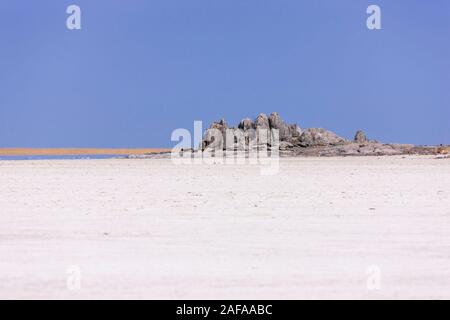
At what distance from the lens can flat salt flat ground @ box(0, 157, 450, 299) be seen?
582 centimetres

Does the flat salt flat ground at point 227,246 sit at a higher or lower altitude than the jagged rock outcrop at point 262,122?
lower

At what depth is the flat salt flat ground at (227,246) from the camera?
582cm

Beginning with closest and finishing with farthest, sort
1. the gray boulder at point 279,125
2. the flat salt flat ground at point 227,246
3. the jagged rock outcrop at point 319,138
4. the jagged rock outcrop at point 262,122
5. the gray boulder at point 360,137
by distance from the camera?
the flat salt flat ground at point 227,246 < the jagged rock outcrop at point 319,138 < the gray boulder at point 360,137 < the gray boulder at point 279,125 < the jagged rock outcrop at point 262,122

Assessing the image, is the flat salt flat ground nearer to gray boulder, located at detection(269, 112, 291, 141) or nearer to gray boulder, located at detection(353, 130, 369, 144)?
gray boulder, located at detection(269, 112, 291, 141)

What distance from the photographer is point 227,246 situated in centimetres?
780

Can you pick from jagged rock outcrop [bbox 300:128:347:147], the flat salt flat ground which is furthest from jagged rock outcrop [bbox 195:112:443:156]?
the flat salt flat ground

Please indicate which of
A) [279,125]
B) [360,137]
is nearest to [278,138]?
[279,125]

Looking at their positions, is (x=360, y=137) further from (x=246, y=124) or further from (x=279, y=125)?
(x=246, y=124)

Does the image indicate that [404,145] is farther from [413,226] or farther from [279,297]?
[279,297]

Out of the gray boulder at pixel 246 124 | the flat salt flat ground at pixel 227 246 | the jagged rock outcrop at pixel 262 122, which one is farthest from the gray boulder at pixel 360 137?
the flat salt flat ground at pixel 227 246

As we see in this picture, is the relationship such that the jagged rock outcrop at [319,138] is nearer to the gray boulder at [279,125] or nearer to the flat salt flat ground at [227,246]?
the gray boulder at [279,125]

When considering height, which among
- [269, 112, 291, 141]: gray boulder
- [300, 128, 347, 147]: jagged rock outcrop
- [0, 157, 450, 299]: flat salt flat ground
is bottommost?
[0, 157, 450, 299]: flat salt flat ground
